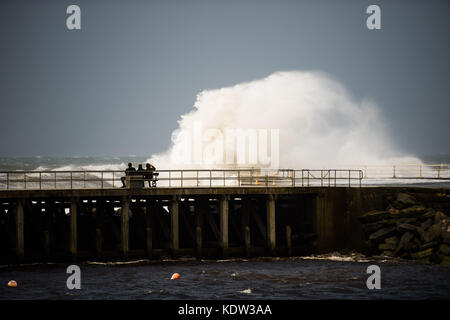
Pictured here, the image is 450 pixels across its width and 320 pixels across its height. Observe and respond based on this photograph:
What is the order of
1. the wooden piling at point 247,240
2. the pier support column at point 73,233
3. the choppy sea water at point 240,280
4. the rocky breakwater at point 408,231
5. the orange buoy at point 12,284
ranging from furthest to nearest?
the wooden piling at point 247,240 < the pier support column at point 73,233 < the rocky breakwater at point 408,231 < the orange buoy at point 12,284 < the choppy sea water at point 240,280

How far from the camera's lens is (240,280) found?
29281mm

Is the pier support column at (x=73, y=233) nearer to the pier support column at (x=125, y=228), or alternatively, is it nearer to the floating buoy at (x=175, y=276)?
the pier support column at (x=125, y=228)

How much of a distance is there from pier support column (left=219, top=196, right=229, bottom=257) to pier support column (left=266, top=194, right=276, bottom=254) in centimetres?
213

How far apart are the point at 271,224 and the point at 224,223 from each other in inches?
92.3

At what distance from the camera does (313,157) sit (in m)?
79.9

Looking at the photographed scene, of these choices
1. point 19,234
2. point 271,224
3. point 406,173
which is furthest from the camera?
point 406,173

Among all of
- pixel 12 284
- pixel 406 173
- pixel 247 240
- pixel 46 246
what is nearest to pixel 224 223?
pixel 247 240

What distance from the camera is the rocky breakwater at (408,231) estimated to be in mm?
32250

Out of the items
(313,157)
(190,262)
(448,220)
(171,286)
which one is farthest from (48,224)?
(313,157)

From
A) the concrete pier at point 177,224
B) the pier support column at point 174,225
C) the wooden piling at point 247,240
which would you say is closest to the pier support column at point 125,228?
the concrete pier at point 177,224

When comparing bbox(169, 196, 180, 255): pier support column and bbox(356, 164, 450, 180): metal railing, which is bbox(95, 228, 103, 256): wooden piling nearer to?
bbox(169, 196, 180, 255): pier support column

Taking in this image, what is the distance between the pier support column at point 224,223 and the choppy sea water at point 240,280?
0.84 m

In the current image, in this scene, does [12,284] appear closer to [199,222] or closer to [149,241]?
[149,241]
